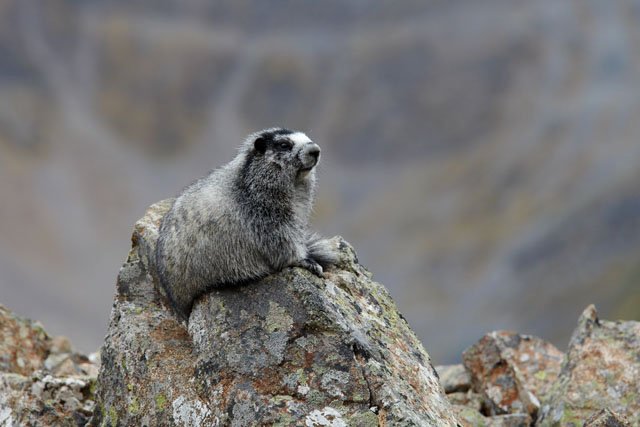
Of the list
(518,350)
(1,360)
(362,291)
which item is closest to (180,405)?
(362,291)

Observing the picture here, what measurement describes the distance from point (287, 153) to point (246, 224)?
1200 mm

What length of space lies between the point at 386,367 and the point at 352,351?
47 cm

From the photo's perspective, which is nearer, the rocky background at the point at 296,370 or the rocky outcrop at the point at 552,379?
the rocky background at the point at 296,370

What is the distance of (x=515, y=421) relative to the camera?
12.7 metres

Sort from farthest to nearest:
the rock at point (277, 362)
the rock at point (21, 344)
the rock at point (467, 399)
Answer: the rock at point (21, 344) → the rock at point (467, 399) → the rock at point (277, 362)

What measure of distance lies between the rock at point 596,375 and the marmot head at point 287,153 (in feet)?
16.4

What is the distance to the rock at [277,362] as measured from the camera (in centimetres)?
972

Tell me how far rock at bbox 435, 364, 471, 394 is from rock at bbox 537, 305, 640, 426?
6.03 ft

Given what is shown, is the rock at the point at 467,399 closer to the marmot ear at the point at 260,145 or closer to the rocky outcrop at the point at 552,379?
the rocky outcrop at the point at 552,379

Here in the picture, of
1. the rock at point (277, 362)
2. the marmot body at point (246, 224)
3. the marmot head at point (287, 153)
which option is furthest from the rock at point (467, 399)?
the marmot head at point (287, 153)

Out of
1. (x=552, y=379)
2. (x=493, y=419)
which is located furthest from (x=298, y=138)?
(x=552, y=379)

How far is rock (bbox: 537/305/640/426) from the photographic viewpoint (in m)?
12.0

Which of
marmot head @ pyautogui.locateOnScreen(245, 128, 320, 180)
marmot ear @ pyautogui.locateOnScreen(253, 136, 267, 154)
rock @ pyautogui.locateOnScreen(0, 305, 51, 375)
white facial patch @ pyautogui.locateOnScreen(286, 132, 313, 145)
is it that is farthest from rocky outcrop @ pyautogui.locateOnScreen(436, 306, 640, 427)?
rock @ pyautogui.locateOnScreen(0, 305, 51, 375)

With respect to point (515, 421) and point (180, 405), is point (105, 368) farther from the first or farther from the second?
point (515, 421)
